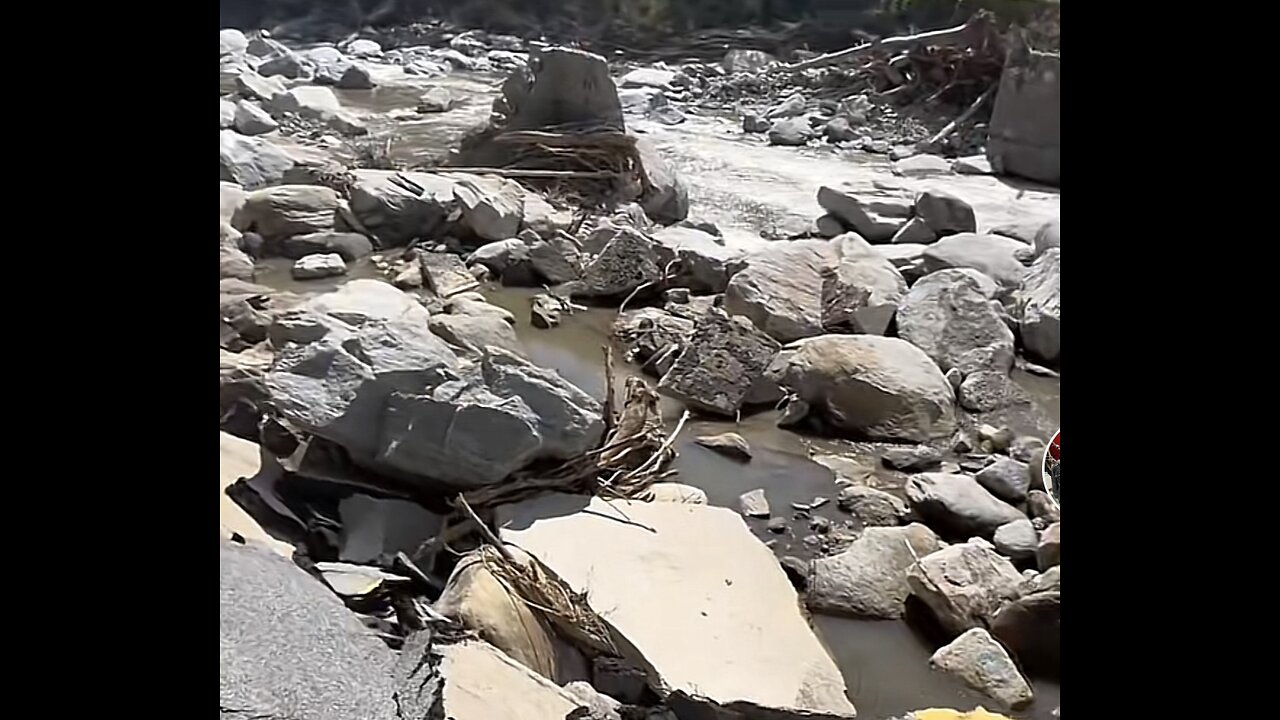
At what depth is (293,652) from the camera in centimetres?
144

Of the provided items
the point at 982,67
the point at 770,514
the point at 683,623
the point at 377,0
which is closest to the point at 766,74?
the point at 982,67

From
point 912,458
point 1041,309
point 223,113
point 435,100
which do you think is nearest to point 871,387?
point 912,458

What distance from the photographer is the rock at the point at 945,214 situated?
4009 mm

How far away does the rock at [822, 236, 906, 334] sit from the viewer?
3.34 meters

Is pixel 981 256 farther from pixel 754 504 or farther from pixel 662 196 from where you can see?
pixel 754 504

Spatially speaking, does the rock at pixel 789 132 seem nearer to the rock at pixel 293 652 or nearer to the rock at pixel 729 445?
the rock at pixel 729 445

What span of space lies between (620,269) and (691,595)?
1.78 metres

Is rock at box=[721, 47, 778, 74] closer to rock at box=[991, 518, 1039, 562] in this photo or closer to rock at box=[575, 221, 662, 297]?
rock at box=[575, 221, 662, 297]

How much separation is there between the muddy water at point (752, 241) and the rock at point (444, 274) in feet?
0.27

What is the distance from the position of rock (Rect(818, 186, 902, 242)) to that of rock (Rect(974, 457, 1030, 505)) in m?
1.45

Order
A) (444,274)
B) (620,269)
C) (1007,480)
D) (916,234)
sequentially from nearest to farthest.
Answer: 1. (1007,480)
2. (620,269)
3. (444,274)
4. (916,234)

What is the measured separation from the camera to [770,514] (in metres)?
2.56
